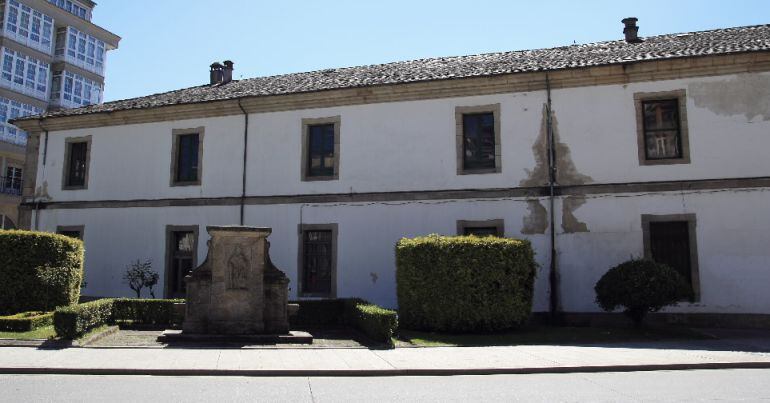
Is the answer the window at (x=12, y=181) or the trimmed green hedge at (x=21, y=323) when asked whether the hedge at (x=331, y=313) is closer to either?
the trimmed green hedge at (x=21, y=323)

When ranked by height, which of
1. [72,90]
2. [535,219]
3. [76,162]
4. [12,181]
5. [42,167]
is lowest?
[535,219]

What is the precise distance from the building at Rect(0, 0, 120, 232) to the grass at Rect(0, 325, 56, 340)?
30.9 metres

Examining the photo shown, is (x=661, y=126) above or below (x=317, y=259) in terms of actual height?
above

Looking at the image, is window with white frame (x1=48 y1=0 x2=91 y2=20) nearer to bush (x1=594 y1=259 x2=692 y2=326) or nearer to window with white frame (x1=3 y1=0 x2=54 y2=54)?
window with white frame (x1=3 y1=0 x2=54 y2=54)

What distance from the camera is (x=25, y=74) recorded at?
41219 mm

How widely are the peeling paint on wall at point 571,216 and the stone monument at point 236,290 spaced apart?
8554mm

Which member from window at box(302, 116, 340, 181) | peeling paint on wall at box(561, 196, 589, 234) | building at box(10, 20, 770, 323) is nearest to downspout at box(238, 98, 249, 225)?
building at box(10, 20, 770, 323)

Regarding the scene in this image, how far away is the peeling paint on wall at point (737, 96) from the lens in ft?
53.5

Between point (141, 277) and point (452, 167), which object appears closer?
point (452, 167)

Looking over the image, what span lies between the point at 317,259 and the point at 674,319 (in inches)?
429

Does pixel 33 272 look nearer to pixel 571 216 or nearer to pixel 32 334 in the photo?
pixel 32 334

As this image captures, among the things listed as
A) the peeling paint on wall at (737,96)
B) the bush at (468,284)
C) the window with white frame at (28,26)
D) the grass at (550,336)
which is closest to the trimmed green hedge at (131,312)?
the grass at (550,336)

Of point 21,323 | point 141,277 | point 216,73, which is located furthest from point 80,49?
point 21,323

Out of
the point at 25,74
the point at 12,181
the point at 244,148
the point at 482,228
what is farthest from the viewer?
the point at 25,74
